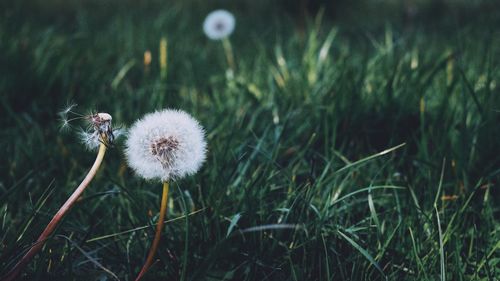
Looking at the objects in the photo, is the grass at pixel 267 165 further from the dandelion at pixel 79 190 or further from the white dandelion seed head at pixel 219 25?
the white dandelion seed head at pixel 219 25

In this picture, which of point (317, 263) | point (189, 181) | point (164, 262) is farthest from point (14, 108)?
point (317, 263)

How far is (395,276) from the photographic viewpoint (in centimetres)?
121

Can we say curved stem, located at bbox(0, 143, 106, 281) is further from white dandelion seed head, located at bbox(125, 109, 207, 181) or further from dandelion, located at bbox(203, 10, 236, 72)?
dandelion, located at bbox(203, 10, 236, 72)

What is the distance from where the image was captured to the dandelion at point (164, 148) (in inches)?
41.1

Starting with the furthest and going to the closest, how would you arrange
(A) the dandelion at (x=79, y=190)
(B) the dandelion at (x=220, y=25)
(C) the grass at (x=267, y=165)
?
1. (B) the dandelion at (x=220, y=25)
2. (C) the grass at (x=267, y=165)
3. (A) the dandelion at (x=79, y=190)

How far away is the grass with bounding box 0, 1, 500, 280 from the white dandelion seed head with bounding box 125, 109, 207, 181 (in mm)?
88

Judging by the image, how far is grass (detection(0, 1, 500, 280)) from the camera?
1.20 meters

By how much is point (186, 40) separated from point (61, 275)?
8.14 feet

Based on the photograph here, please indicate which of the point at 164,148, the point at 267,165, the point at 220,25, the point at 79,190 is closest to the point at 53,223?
the point at 79,190

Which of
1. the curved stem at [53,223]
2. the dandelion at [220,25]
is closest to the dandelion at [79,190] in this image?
the curved stem at [53,223]

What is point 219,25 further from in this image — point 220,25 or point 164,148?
point 164,148

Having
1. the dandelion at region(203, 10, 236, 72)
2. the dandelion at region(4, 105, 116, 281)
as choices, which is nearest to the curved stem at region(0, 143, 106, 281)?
the dandelion at region(4, 105, 116, 281)

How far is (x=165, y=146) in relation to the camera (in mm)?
1049

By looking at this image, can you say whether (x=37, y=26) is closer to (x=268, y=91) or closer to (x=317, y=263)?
(x=268, y=91)
